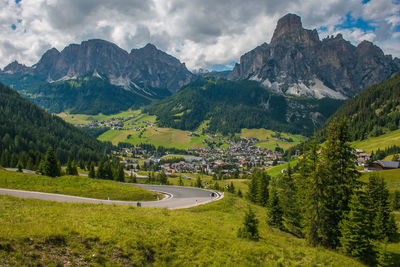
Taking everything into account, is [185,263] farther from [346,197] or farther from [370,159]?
[370,159]

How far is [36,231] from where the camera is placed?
13.9m

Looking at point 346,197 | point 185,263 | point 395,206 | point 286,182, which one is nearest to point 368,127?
point 395,206

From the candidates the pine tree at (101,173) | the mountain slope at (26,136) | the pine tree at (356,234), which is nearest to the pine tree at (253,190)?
the pine tree at (356,234)

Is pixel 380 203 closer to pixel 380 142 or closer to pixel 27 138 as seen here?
pixel 380 142

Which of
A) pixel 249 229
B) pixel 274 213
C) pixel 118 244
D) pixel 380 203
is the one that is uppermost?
pixel 380 203

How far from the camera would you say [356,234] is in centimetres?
2600

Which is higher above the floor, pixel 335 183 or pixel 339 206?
pixel 335 183

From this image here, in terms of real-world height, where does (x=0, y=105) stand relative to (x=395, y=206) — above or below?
above

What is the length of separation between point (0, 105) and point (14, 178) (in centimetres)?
20011

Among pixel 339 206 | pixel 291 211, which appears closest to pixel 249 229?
pixel 339 206

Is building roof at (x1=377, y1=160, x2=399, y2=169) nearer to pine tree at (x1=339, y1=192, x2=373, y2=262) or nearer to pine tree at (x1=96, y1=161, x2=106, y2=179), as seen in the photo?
pine tree at (x1=339, y1=192, x2=373, y2=262)

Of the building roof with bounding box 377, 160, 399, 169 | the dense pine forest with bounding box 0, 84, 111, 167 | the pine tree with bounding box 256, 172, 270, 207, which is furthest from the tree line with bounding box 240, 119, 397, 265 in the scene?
the dense pine forest with bounding box 0, 84, 111, 167

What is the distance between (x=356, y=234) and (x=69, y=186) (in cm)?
4279

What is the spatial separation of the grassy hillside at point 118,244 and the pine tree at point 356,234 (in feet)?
14.8
